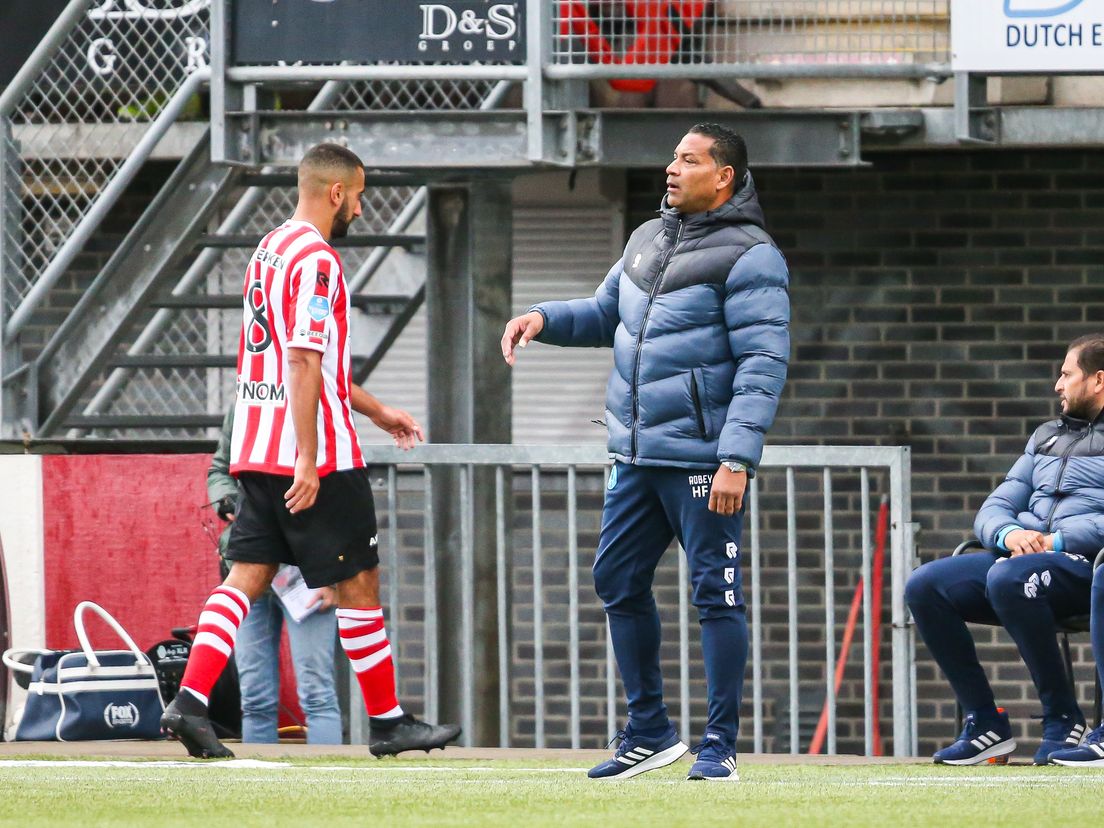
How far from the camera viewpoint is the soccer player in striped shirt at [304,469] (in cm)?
639

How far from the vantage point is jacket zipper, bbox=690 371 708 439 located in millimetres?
5859

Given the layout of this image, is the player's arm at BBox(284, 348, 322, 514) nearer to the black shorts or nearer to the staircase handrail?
the black shorts

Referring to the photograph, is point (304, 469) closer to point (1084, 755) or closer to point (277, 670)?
point (277, 670)

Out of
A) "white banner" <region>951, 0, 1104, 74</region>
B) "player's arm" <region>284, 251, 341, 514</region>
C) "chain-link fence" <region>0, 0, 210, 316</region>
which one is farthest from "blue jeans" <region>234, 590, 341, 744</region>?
"white banner" <region>951, 0, 1104, 74</region>

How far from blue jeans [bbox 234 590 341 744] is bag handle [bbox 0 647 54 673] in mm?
767

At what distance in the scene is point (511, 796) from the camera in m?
5.46

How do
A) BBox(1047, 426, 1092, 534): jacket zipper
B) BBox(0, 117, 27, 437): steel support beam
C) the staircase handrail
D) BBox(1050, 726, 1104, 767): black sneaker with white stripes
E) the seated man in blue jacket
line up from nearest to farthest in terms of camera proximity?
1. BBox(1050, 726, 1104, 767): black sneaker with white stripes
2. the seated man in blue jacket
3. BBox(1047, 426, 1092, 534): jacket zipper
4. the staircase handrail
5. BBox(0, 117, 27, 437): steel support beam

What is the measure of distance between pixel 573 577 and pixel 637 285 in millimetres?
2136

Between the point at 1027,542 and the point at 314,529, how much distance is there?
7.58 ft

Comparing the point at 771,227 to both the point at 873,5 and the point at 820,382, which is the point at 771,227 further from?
the point at 873,5

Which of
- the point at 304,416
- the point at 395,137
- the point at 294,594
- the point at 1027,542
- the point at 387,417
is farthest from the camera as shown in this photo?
the point at 395,137

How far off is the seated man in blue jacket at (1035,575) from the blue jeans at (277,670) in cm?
210

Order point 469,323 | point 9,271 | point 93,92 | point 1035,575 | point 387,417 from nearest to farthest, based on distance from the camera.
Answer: point 387,417 < point 1035,575 < point 469,323 < point 9,271 < point 93,92

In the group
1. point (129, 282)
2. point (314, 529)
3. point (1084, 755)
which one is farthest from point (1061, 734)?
point (129, 282)
